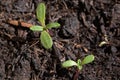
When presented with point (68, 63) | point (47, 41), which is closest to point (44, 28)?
point (47, 41)

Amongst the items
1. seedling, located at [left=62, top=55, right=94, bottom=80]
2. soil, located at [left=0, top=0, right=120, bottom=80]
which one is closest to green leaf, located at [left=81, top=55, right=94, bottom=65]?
seedling, located at [left=62, top=55, right=94, bottom=80]

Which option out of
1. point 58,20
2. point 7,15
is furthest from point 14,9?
point 58,20

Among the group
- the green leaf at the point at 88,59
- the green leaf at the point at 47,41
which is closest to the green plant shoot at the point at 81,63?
the green leaf at the point at 88,59

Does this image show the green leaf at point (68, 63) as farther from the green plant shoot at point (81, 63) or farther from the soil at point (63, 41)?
the soil at point (63, 41)

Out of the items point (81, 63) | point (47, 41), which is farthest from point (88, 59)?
point (47, 41)

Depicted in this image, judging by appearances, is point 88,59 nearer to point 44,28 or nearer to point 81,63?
point 81,63

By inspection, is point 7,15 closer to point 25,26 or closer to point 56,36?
point 25,26

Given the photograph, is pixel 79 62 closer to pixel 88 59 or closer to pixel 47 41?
pixel 88 59

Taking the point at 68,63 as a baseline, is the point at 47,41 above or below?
above

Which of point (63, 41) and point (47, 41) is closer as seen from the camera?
point (47, 41)
